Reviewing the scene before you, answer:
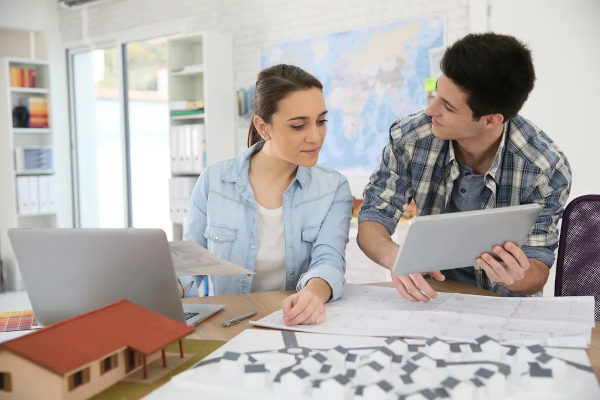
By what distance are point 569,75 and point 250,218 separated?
2298 millimetres

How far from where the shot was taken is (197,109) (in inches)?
190

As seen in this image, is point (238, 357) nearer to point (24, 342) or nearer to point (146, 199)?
point (24, 342)

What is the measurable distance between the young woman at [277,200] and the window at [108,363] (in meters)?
0.74

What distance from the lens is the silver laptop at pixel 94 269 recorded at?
1.18 metres

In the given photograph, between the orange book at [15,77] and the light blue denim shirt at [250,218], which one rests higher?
the orange book at [15,77]

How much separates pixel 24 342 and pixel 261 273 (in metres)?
0.99

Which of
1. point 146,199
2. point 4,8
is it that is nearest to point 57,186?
point 146,199

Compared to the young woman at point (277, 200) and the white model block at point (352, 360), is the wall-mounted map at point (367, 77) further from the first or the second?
the white model block at point (352, 360)

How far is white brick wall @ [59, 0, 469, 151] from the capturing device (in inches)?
155

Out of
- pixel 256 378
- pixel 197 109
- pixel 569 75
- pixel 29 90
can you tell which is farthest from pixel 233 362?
pixel 29 90

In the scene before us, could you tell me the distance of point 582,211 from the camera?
172cm

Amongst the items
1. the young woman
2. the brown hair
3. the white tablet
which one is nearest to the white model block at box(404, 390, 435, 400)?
the white tablet

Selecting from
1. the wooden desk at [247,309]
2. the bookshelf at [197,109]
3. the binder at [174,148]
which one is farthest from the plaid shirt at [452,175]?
the binder at [174,148]

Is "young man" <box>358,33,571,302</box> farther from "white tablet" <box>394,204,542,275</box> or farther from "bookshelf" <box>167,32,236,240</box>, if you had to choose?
"bookshelf" <box>167,32,236,240</box>
